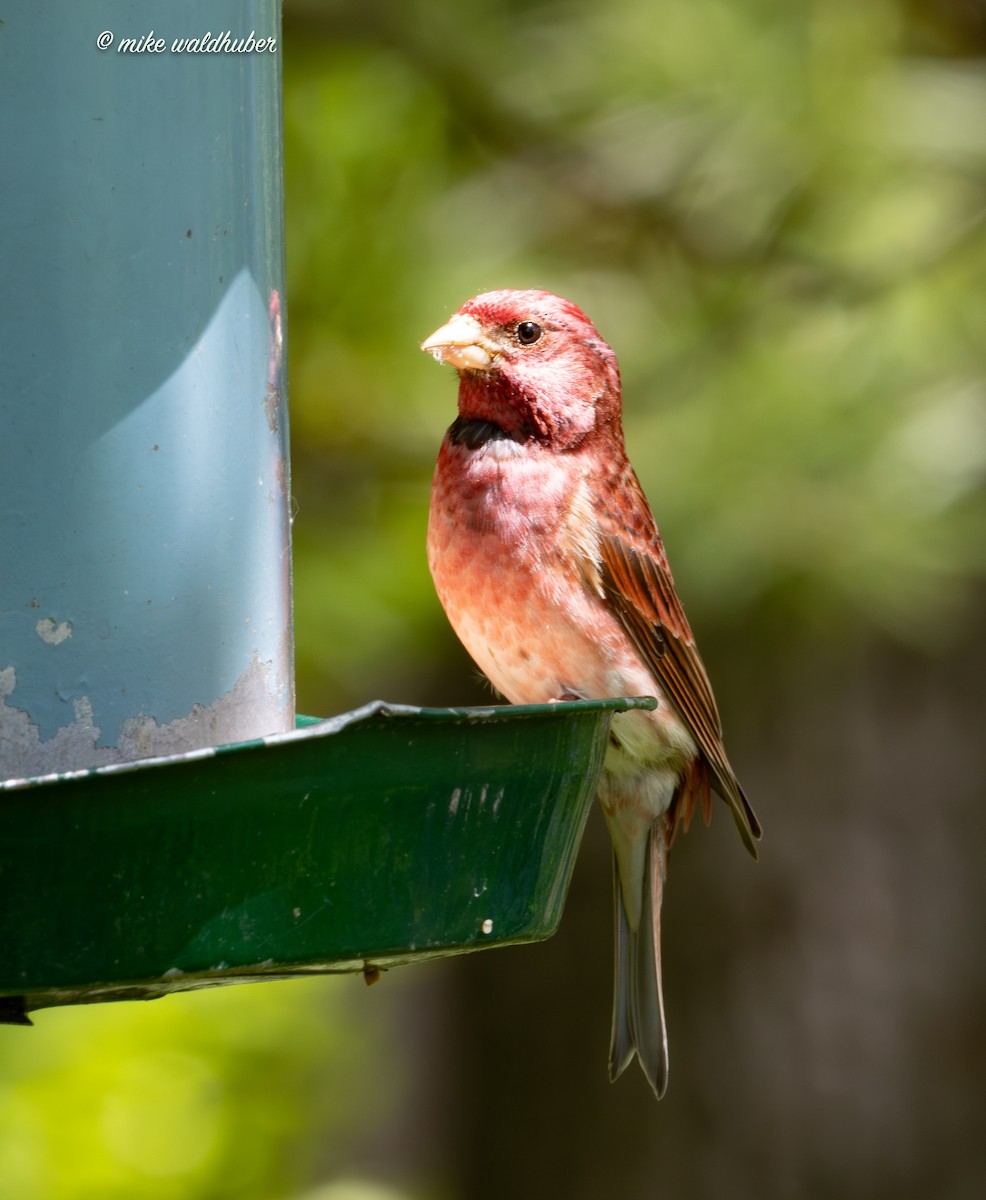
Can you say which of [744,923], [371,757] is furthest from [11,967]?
[744,923]

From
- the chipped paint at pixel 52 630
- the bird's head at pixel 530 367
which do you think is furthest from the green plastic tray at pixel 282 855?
the bird's head at pixel 530 367

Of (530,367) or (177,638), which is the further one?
(530,367)

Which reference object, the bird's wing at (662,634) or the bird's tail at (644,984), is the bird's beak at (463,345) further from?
the bird's tail at (644,984)

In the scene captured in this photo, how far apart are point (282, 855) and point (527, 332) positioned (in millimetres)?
1852

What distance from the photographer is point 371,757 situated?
2.29 meters

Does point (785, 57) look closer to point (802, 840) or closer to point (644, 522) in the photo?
point (644, 522)

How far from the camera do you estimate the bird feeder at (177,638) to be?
7.13 feet

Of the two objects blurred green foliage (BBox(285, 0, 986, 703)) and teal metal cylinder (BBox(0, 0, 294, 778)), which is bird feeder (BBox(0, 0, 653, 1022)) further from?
blurred green foliage (BBox(285, 0, 986, 703))

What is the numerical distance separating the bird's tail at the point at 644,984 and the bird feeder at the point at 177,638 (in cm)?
143

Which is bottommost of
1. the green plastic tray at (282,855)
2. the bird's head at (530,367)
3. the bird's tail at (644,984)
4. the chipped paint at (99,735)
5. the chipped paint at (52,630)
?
the bird's tail at (644,984)

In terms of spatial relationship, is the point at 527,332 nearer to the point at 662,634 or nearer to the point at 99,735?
the point at 662,634

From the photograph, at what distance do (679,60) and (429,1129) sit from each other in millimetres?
5339

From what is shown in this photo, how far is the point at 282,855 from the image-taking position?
2262 mm

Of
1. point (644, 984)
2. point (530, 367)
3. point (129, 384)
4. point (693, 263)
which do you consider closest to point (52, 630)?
point (129, 384)
